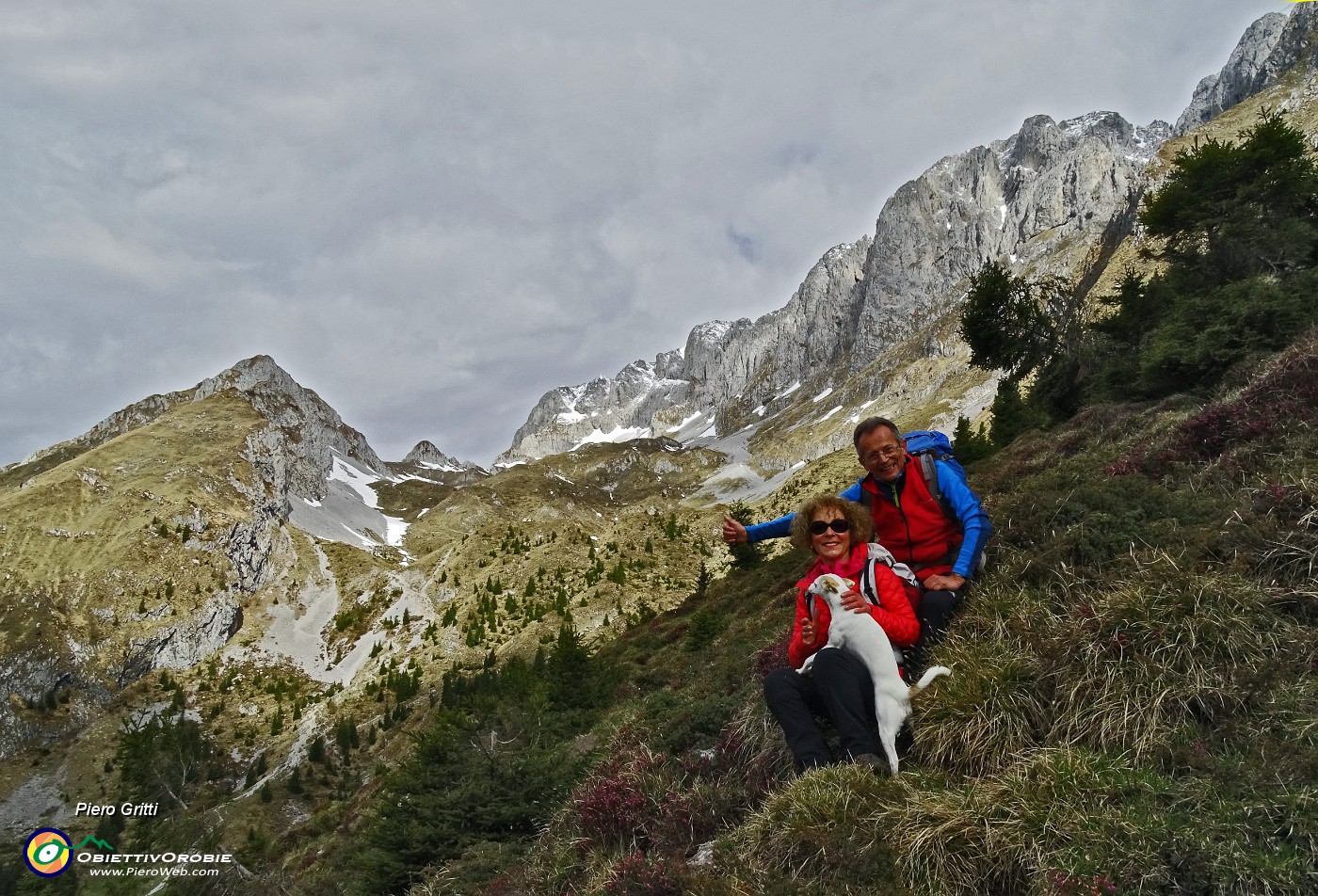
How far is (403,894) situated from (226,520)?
63753 mm

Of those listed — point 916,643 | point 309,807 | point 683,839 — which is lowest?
point 309,807

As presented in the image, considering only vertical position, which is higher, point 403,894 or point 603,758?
point 603,758

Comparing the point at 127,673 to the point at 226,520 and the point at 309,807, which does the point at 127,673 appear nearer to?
the point at 226,520

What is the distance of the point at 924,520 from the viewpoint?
5711 millimetres

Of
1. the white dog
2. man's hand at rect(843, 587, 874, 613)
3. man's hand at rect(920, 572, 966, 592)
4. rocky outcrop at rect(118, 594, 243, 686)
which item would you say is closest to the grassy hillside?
the white dog

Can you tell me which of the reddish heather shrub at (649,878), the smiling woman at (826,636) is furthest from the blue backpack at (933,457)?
the reddish heather shrub at (649,878)

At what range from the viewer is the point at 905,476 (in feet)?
18.7

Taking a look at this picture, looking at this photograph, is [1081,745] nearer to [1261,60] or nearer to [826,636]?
[826,636]

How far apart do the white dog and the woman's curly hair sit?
1.41 feet

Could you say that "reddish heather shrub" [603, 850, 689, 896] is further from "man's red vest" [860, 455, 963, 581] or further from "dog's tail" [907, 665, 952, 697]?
"man's red vest" [860, 455, 963, 581]

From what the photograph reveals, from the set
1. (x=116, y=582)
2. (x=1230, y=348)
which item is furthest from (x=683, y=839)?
(x=116, y=582)

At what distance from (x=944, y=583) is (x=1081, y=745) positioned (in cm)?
153

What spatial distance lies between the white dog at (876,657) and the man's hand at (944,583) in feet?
2.36

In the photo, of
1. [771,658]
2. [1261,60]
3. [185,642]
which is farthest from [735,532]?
[1261,60]
